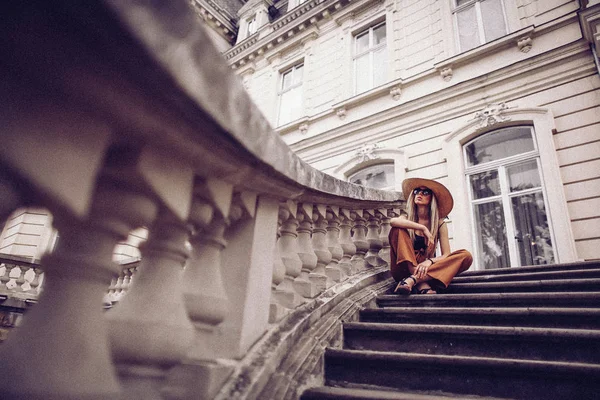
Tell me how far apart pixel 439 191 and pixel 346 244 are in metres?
1.29

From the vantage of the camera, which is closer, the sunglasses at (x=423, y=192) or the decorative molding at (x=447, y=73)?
the sunglasses at (x=423, y=192)

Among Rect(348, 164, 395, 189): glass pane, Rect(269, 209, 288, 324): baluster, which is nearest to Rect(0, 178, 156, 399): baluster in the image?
Rect(269, 209, 288, 324): baluster

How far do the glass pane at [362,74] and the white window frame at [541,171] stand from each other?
271 centimetres

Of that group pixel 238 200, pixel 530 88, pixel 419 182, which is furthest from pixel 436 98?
pixel 238 200

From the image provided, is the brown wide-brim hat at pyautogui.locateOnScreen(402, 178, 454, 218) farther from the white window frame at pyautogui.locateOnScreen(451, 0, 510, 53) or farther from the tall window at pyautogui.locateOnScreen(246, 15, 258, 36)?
the tall window at pyautogui.locateOnScreen(246, 15, 258, 36)

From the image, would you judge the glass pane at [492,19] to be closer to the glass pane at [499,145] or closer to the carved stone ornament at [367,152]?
the glass pane at [499,145]

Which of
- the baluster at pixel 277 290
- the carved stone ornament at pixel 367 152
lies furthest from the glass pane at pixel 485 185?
the baluster at pixel 277 290

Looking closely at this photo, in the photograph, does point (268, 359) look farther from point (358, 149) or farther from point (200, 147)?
point (358, 149)

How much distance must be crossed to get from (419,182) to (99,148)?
10.4 ft

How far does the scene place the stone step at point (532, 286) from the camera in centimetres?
249

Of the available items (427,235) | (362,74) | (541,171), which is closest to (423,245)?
(427,235)

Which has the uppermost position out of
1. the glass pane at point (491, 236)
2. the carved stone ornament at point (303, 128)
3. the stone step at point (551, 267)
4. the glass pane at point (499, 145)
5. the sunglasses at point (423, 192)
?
the carved stone ornament at point (303, 128)

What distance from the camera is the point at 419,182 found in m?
3.43

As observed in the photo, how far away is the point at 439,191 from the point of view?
11.1 ft
